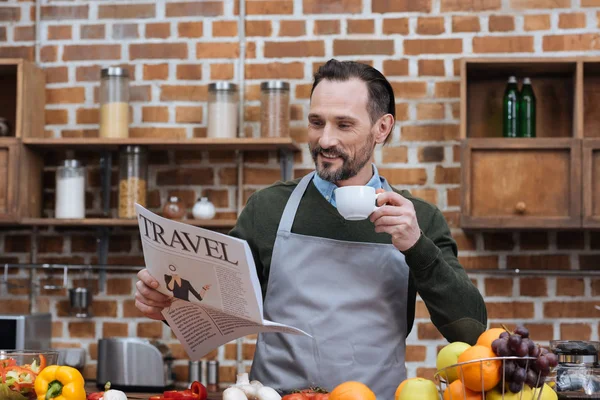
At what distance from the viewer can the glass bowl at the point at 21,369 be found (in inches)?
59.6

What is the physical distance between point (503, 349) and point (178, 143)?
6.69 ft

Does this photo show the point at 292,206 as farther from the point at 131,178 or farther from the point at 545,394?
the point at 131,178

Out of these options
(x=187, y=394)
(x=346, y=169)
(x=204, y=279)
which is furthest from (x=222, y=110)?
(x=187, y=394)

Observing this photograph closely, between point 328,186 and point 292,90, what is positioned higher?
point 292,90

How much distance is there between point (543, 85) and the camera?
127 inches

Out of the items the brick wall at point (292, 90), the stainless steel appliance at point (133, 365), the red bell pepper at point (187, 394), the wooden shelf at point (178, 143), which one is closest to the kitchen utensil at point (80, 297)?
the brick wall at point (292, 90)

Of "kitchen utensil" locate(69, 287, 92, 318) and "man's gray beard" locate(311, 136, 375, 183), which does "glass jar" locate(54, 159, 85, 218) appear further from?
"man's gray beard" locate(311, 136, 375, 183)

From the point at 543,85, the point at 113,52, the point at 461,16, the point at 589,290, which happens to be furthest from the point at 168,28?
the point at 589,290

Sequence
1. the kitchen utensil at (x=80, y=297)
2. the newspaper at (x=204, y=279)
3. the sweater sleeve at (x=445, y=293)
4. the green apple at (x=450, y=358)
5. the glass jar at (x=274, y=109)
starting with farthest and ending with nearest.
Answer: the kitchen utensil at (x=80, y=297)
the glass jar at (x=274, y=109)
the sweater sleeve at (x=445, y=293)
the newspaper at (x=204, y=279)
the green apple at (x=450, y=358)

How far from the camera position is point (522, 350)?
1253mm

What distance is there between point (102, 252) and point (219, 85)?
2.63ft

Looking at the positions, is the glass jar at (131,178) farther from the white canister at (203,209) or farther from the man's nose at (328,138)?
the man's nose at (328,138)

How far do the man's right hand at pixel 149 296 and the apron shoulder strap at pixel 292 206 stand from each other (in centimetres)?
42

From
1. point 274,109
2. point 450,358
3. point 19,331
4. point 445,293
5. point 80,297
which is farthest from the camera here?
point 80,297
